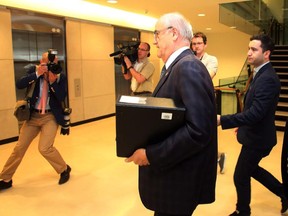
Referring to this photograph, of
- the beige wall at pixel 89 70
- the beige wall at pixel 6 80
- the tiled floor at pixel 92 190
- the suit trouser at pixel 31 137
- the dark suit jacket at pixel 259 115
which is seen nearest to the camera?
the dark suit jacket at pixel 259 115

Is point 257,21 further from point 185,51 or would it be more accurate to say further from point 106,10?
point 185,51

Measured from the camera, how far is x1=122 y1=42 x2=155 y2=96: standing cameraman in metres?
3.42

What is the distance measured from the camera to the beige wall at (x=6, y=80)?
4.91 meters

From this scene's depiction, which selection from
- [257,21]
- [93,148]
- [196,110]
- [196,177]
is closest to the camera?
[196,110]

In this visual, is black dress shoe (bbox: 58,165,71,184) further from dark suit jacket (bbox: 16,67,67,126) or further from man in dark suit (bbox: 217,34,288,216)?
man in dark suit (bbox: 217,34,288,216)

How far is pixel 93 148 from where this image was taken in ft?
15.8

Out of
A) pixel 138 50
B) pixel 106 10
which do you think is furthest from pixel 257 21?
pixel 138 50

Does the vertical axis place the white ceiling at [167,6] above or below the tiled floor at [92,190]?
above

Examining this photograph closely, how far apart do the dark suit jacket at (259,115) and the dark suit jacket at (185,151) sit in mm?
819

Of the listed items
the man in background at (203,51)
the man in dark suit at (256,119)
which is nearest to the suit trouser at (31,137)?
the man in background at (203,51)

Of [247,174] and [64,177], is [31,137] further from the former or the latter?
[247,174]

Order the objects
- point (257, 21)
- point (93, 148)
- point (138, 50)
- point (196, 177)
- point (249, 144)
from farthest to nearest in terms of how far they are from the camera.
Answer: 1. point (257, 21)
2. point (93, 148)
3. point (138, 50)
4. point (249, 144)
5. point (196, 177)

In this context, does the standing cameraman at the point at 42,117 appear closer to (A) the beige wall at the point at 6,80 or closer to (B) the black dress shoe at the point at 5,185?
(B) the black dress shoe at the point at 5,185

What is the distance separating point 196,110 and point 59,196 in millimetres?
2381
